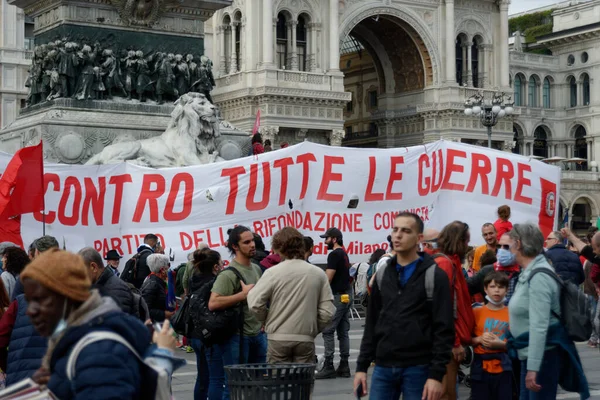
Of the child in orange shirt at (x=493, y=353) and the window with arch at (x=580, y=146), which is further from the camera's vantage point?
the window with arch at (x=580, y=146)

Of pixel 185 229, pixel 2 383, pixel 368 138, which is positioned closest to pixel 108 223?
pixel 185 229

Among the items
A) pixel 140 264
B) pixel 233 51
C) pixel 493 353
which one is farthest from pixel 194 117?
pixel 233 51

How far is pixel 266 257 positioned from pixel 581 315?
5750mm

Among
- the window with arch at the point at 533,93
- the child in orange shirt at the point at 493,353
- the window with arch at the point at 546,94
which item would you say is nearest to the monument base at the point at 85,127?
the child in orange shirt at the point at 493,353

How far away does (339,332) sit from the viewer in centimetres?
1282

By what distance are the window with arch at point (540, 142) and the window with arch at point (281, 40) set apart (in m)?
22.9

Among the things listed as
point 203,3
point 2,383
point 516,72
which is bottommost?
point 2,383

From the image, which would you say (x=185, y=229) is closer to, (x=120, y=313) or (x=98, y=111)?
(x=98, y=111)

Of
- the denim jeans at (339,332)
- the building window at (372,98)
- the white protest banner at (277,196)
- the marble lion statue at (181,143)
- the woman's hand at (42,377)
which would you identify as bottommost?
the denim jeans at (339,332)

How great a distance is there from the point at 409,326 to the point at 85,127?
44.3 feet

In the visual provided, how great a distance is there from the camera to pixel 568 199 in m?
67.0

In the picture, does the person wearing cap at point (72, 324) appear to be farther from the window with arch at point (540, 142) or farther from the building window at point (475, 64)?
the window with arch at point (540, 142)

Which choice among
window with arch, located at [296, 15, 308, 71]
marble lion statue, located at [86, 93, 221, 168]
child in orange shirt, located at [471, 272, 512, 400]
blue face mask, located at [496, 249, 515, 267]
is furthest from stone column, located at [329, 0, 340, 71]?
child in orange shirt, located at [471, 272, 512, 400]

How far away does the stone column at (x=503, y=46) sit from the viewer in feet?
205
